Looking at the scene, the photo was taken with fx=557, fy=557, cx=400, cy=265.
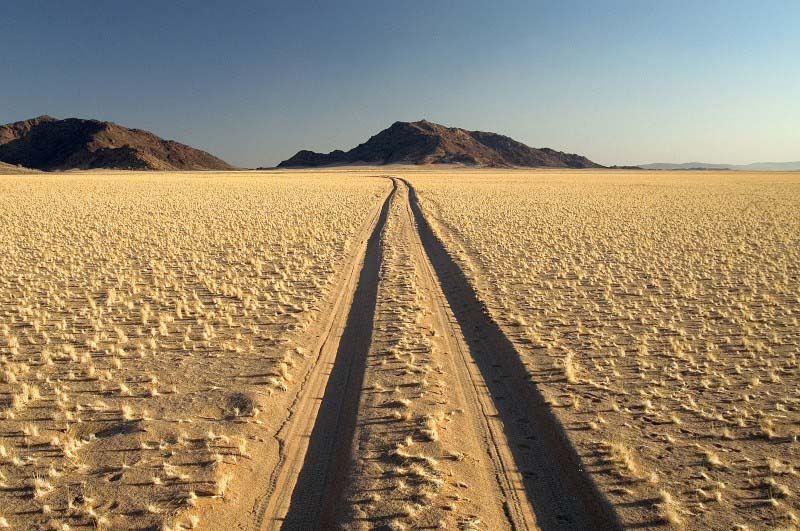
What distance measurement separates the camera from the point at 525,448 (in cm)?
612

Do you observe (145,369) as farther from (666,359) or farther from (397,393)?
(666,359)

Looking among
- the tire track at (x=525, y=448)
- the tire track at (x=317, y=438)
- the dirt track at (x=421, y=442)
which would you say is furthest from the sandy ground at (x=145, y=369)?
the tire track at (x=525, y=448)

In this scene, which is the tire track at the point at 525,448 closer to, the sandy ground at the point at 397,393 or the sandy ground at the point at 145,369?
the sandy ground at the point at 397,393

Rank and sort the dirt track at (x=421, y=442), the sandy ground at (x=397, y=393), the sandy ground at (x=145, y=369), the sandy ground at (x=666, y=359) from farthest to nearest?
1. the sandy ground at (x=666, y=359)
2. the sandy ground at (x=145, y=369)
3. the sandy ground at (x=397, y=393)
4. the dirt track at (x=421, y=442)

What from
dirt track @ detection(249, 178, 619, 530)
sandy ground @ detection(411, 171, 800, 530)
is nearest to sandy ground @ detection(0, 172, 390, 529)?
dirt track @ detection(249, 178, 619, 530)

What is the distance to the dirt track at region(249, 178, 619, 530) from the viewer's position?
197 inches

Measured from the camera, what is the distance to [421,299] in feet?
40.4

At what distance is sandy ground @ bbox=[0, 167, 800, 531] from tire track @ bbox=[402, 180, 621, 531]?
28 millimetres

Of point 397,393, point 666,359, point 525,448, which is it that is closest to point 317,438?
point 397,393

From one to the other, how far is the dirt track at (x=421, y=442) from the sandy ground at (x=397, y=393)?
30 millimetres

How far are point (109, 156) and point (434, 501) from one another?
19856cm

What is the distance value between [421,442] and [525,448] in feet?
3.75

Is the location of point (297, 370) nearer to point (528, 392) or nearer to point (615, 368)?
point (528, 392)

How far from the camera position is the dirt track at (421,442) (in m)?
4.99
